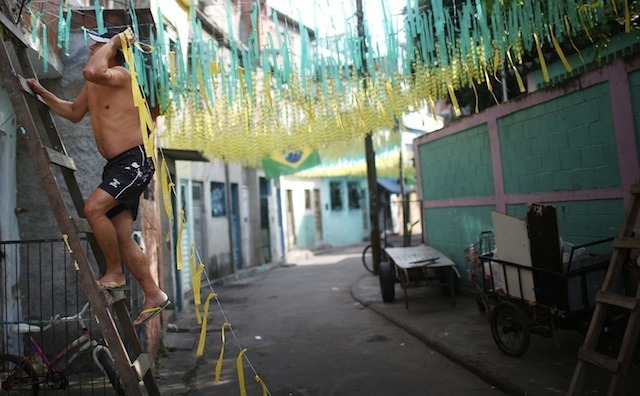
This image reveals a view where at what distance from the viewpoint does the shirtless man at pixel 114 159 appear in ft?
9.82

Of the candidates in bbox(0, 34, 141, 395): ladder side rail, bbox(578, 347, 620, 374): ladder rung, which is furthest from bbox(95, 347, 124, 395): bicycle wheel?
bbox(578, 347, 620, 374): ladder rung

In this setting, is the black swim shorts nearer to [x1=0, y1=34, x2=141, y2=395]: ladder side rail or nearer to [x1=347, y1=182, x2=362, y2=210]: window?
[x1=0, y1=34, x2=141, y2=395]: ladder side rail

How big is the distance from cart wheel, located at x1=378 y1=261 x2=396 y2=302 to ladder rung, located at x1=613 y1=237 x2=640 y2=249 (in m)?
5.56

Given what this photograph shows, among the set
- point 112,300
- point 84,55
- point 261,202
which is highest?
point 84,55

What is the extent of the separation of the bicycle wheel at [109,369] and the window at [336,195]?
21618 mm

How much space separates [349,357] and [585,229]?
3.29m

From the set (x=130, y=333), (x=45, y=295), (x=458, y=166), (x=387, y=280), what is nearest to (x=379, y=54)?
(x=130, y=333)

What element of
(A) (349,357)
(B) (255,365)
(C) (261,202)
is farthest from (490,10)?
(C) (261,202)

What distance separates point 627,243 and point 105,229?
3.62 m

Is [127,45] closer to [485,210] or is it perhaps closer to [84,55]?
[84,55]

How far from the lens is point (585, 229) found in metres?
6.18

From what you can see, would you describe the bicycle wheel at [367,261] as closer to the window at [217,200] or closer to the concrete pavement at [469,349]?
the concrete pavement at [469,349]

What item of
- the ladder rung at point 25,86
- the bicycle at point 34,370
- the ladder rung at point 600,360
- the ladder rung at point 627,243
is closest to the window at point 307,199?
the bicycle at point 34,370

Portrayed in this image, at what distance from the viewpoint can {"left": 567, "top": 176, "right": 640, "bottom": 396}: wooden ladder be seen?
3.40 meters
